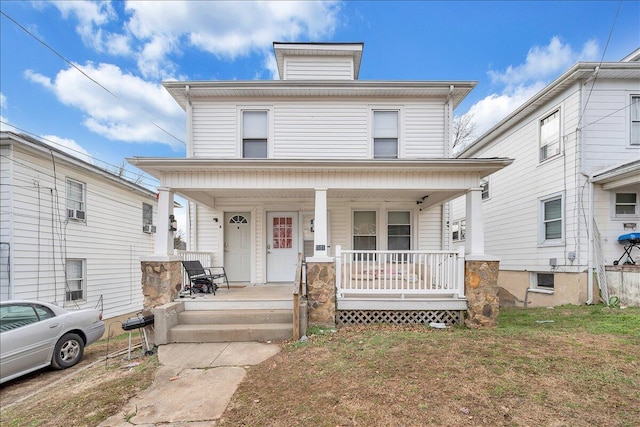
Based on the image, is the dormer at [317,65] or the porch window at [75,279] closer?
the porch window at [75,279]

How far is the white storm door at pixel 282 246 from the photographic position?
303 inches

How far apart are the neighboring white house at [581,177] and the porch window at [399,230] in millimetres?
4329

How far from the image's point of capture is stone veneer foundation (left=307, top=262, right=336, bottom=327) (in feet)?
17.4

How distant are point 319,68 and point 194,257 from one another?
6.42 metres

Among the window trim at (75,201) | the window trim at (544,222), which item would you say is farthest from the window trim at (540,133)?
the window trim at (75,201)

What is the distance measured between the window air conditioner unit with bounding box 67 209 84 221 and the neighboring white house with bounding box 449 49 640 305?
1414 cm

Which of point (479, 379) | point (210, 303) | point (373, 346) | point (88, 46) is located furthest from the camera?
point (88, 46)

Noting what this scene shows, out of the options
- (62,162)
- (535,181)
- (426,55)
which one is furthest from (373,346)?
(426,55)

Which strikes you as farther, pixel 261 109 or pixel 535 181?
pixel 535 181

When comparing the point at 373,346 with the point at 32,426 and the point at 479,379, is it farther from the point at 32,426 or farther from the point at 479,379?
the point at 32,426

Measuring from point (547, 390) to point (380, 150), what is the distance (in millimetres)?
5928

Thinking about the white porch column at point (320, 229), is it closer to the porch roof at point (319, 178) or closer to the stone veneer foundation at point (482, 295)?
the porch roof at point (319, 178)

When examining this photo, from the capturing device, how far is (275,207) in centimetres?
775

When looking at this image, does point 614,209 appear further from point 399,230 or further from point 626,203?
point 399,230
